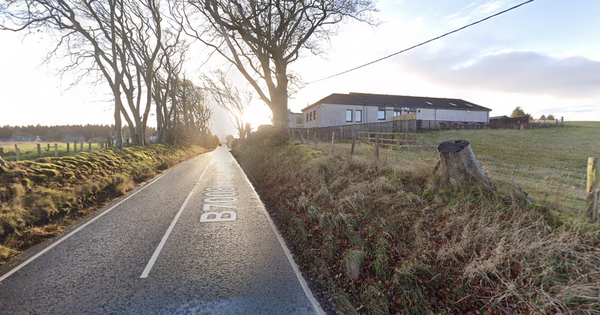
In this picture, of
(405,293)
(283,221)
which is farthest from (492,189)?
(283,221)

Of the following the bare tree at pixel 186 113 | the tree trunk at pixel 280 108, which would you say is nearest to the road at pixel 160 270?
the tree trunk at pixel 280 108

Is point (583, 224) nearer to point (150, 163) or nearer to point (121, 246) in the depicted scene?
point (121, 246)

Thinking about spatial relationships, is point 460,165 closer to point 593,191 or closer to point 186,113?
point 593,191

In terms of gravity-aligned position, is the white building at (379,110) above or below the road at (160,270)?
above

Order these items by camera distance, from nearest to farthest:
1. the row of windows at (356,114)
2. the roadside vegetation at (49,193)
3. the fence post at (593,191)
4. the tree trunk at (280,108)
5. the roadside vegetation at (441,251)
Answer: the roadside vegetation at (441,251)
the fence post at (593,191)
the roadside vegetation at (49,193)
the tree trunk at (280,108)
the row of windows at (356,114)

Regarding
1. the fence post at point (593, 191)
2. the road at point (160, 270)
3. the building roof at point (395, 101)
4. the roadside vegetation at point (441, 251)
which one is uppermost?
the building roof at point (395, 101)

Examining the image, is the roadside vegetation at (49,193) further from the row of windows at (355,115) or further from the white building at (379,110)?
the row of windows at (355,115)

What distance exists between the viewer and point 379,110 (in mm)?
33281

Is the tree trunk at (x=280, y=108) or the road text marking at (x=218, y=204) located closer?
the road text marking at (x=218, y=204)

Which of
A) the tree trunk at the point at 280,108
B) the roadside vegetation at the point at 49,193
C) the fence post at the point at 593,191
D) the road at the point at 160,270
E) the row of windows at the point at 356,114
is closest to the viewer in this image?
the road at the point at 160,270

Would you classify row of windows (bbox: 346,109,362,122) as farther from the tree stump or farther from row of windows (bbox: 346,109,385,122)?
the tree stump

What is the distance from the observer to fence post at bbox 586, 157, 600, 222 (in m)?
3.48

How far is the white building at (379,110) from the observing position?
32062 mm

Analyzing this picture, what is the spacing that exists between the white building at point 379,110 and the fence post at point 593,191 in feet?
92.4
